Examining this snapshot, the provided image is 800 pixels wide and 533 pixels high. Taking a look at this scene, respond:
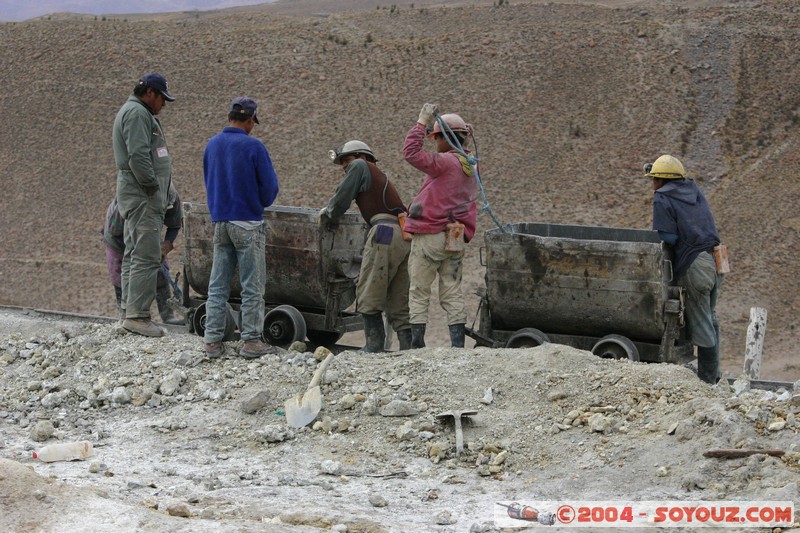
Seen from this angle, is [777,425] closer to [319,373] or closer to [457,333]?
[319,373]

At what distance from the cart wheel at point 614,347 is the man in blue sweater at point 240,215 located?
290cm

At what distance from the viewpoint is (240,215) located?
9.19 meters

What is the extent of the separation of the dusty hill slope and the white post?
636 centimetres

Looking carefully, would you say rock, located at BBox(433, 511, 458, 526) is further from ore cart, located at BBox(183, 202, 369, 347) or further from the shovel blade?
ore cart, located at BBox(183, 202, 369, 347)

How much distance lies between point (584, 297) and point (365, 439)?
310cm

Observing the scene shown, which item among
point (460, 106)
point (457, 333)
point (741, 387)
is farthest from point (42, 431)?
point (460, 106)

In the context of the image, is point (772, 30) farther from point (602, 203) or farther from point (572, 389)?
point (572, 389)

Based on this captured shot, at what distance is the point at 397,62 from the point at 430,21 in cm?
351

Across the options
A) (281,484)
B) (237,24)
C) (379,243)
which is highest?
(237,24)

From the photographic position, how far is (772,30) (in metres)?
29.5

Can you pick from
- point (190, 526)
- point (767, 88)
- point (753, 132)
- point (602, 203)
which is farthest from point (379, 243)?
point (767, 88)

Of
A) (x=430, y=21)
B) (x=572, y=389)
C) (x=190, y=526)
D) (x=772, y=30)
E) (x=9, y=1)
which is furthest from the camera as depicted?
(x=9, y=1)

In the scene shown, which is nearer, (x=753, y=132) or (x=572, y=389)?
(x=572, y=389)

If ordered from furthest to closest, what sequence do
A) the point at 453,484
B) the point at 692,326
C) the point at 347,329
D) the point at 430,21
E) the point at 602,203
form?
the point at 430,21 → the point at 602,203 → the point at 347,329 → the point at 692,326 → the point at 453,484
